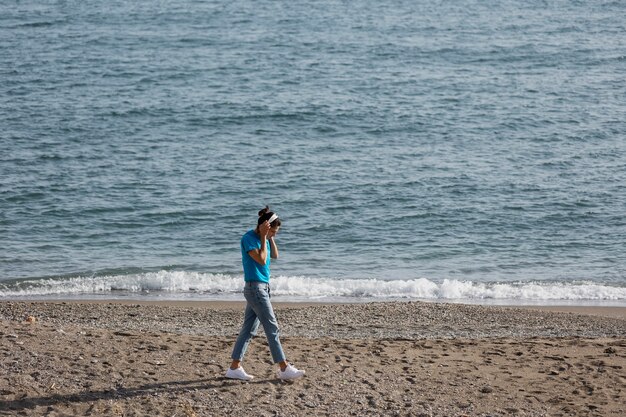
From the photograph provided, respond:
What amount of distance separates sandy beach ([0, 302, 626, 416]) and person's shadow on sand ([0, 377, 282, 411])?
1 centimetres

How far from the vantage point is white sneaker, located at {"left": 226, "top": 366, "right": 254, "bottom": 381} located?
1056 cm

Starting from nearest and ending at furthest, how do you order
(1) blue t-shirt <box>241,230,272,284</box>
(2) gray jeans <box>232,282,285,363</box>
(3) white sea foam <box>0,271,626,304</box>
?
(1) blue t-shirt <box>241,230,272,284</box>, (2) gray jeans <box>232,282,285,363</box>, (3) white sea foam <box>0,271,626,304</box>

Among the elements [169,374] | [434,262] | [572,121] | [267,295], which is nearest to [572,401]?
[267,295]

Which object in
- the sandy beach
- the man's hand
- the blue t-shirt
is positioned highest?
the man's hand

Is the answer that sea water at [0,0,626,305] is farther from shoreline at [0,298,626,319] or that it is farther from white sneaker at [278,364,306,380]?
white sneaker at [278,364,306,380]

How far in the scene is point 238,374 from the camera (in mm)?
10562

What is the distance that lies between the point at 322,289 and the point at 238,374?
28.5ft

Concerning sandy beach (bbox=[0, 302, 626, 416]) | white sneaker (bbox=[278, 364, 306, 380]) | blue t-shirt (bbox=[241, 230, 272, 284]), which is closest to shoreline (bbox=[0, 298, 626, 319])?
sandy beach (bbox=[0, 302, 626, 416])

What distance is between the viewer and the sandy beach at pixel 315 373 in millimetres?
10016

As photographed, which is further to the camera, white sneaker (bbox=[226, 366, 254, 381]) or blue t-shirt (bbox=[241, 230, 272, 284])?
white sneaker (bbox=[226, 366, 254, 381])

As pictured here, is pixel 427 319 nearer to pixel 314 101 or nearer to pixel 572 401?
pixel 572 401

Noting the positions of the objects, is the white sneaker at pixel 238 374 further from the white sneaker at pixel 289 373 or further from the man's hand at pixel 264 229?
the man's hand at pixel 264 229

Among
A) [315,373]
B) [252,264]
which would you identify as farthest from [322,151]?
[252,264]

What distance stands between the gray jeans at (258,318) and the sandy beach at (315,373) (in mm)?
386
